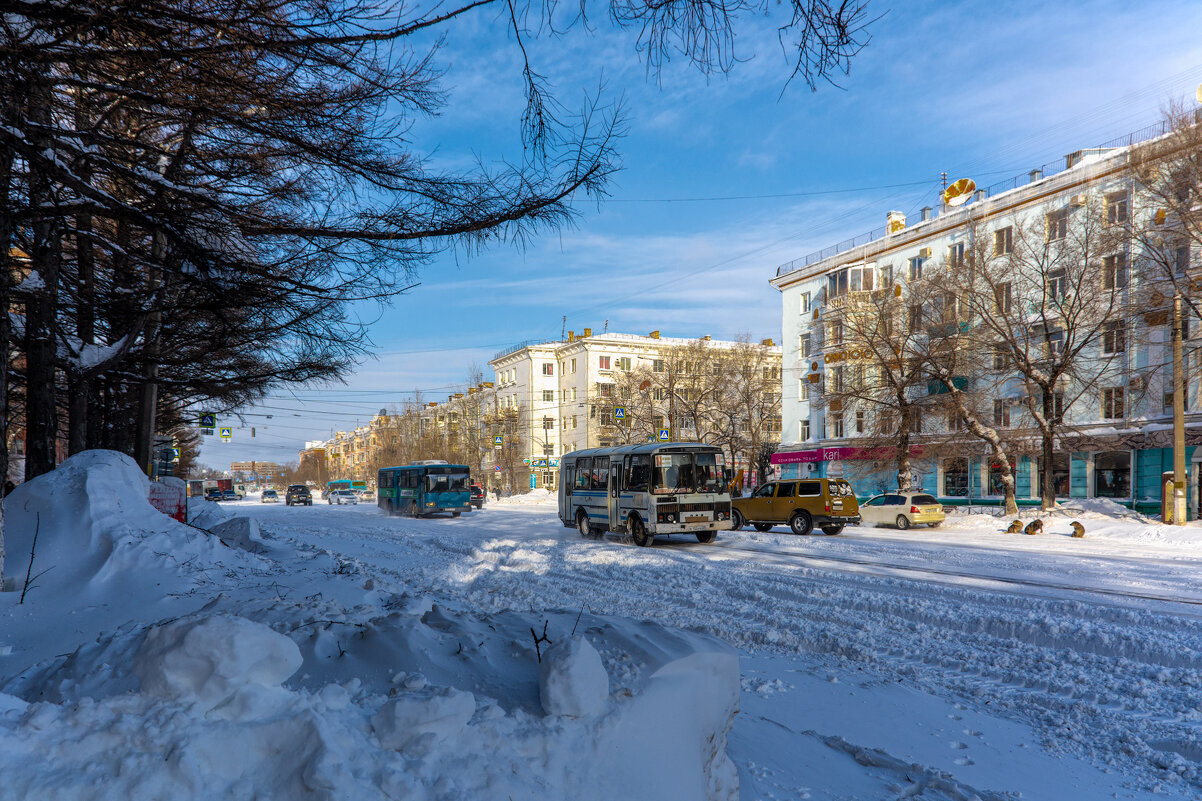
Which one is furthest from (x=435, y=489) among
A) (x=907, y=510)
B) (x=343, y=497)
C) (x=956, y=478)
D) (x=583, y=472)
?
(x=343, y=497)

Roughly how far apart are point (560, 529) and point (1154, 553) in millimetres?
16540

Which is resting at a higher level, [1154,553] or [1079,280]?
[1079,280]

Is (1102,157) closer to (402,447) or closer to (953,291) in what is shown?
(953,291)

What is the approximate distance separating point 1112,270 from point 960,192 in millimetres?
13422

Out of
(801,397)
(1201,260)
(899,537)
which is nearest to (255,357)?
(899,537)

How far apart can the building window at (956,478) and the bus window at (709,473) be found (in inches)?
935

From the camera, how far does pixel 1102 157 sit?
35344mm

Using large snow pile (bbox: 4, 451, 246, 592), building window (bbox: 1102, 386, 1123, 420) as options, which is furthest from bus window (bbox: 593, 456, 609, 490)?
building window (bbox: 1102, 386, 1123, 420)

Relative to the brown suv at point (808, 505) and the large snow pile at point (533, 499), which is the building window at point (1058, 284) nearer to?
the brown suv at point (808, 505)

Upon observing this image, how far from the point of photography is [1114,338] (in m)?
32.6

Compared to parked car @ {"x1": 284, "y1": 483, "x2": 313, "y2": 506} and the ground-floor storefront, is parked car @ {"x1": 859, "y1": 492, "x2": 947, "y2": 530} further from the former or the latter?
parked car @ {"x1": 284, "y1": 483, "x2": 313, "y2": 506}

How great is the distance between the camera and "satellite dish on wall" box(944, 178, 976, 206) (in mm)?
41938

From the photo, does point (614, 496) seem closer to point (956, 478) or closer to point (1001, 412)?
point (1001, 412)

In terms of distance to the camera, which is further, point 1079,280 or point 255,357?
point 1079,280
